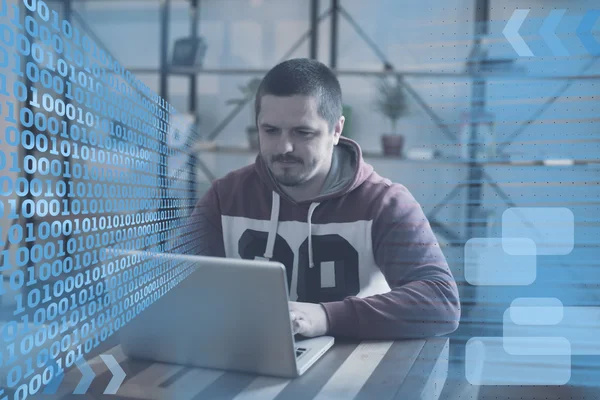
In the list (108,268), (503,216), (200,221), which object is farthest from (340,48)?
(108,268)

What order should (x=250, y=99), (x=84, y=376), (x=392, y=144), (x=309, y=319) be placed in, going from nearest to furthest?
1. (x=84, y=376)
2. (x=309, y=319)
3. (x=392, y=144)
4. (x=250, y=99)

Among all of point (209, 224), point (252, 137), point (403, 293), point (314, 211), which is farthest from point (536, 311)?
point (252, 137)

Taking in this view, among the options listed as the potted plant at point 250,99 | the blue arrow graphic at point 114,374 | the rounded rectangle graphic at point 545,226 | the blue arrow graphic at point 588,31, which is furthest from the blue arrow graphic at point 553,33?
the potted plant at point 250,99

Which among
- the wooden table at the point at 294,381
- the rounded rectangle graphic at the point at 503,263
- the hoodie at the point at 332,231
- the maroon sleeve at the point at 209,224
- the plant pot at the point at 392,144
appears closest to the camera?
the wooden table at the point at 294,381

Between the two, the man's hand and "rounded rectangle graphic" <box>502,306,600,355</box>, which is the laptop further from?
"rounded rectangle graphic" <box>502,306,600,355</box>

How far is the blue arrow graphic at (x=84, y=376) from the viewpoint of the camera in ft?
1.31

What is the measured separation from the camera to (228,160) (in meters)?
2.07

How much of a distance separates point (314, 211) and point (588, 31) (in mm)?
432

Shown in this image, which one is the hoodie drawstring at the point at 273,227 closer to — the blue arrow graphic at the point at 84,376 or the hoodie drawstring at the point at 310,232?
A: the hoodie drawstring at the point at 310,232

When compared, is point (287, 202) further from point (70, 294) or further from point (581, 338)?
point (70, 294)

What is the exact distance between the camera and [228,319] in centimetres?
43

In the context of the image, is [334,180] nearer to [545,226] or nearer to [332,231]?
[332,231]

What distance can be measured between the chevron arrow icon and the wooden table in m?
0.29

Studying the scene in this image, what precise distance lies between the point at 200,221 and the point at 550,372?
0.56 meters
